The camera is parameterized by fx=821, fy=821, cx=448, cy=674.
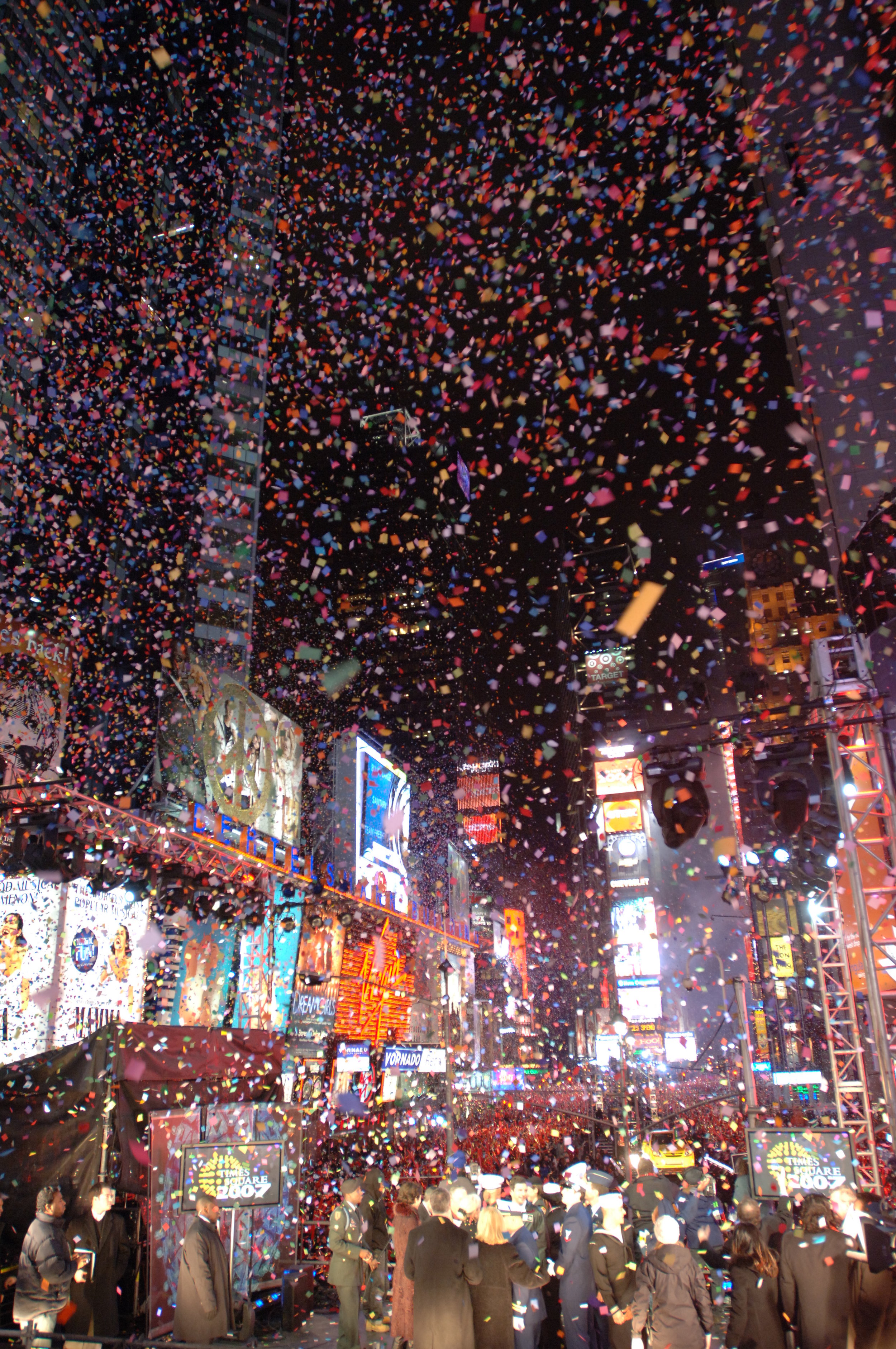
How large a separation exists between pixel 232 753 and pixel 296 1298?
918cm

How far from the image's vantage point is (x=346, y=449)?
68312 millimetres

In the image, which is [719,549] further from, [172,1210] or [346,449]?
[172,1210]

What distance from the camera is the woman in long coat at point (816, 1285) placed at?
18.2 feet

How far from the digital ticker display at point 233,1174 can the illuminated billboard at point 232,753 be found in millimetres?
6302

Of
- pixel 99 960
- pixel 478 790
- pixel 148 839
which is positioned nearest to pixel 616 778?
pixel 478 790

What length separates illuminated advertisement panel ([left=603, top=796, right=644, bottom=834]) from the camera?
181 feet

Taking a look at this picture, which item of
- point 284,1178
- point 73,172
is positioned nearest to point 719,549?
point 73,172

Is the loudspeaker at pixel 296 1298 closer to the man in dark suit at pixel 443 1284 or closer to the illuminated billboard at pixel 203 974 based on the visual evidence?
the man in dark suit at pixel 443 1284

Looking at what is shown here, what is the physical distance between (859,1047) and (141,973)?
36.7 ft

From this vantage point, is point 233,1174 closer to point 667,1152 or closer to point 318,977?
point 667,1152

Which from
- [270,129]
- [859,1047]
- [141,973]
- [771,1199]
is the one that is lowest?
[771,1199]

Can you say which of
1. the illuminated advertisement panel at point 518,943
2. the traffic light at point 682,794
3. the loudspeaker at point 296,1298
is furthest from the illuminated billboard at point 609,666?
the loudspeaker at point 296,1298

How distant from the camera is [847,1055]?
45.4 ft

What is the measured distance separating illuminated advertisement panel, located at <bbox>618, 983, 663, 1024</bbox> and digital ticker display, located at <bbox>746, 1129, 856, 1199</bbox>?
194 ft
